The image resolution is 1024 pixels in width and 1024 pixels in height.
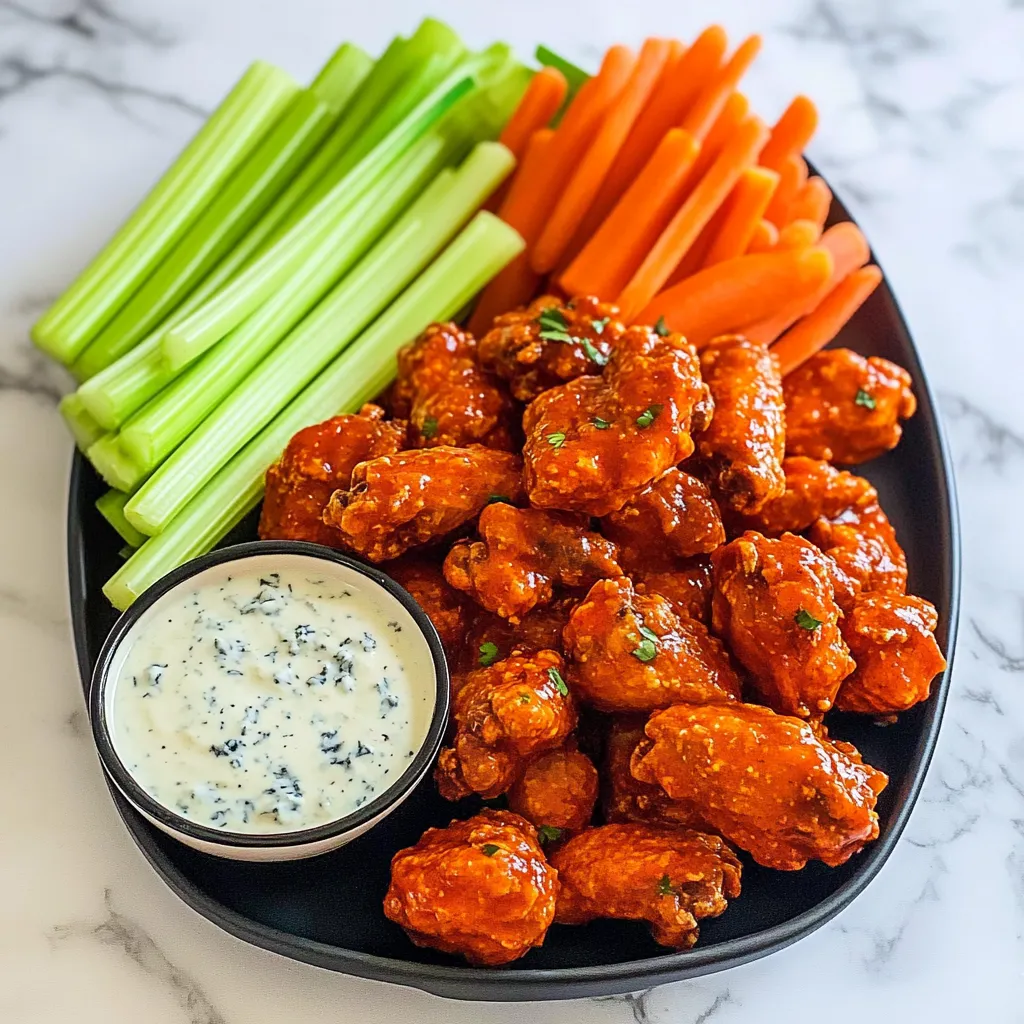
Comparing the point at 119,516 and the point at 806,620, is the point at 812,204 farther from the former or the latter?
the point at 119,516

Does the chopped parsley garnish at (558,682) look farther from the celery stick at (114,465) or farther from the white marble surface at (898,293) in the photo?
the celery stick at (114,465)

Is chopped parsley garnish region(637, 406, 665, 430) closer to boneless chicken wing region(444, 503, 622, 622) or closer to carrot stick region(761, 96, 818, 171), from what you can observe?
boneless chicken wing region(444, 503, 622, 622)

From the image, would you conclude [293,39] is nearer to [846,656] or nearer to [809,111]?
[809,111]

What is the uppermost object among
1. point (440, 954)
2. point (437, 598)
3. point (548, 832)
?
point (437, 598)

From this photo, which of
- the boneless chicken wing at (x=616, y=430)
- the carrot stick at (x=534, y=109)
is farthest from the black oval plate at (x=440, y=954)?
the carrot stick at (x=534, y=109)

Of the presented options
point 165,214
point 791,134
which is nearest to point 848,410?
point 791,134

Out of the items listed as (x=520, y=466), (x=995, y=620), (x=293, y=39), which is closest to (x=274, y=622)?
(x=520, y=466)
